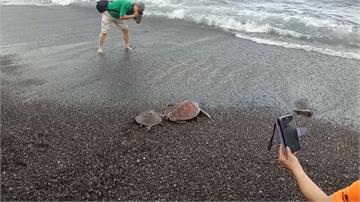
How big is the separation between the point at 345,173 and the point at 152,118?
2232 mm

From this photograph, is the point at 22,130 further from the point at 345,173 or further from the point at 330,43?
the point at 330,43

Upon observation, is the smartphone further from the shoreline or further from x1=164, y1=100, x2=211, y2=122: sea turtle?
x1=164, y1=100, x2=211, y2=122: sea turtle

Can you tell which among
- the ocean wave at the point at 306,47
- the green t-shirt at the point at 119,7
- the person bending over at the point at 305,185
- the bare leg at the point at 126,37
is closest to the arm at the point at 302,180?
the person bending over at the point at 305,185

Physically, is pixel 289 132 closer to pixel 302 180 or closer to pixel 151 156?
pixel 302 180

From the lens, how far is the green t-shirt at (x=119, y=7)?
7.39 m

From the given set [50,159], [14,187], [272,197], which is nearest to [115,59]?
[50,159]

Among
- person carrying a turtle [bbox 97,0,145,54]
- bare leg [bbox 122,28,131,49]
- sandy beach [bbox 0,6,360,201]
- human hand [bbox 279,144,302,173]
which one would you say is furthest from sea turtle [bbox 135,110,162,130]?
bare leg [bbox 122,28,131,49]

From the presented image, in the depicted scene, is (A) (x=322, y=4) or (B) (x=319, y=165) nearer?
(B) (x=319, y=165)

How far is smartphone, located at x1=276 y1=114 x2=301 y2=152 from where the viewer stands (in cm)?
225

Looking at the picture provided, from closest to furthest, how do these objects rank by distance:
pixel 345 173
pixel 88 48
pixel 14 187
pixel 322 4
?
pixel 14 187, pixel 345 173, pixel 88 48, pixel 322 4

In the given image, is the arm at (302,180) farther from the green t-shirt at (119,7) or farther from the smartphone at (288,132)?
the green t-shirt at (119,7)

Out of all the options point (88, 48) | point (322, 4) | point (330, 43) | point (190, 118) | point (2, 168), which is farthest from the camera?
point (322, 4)

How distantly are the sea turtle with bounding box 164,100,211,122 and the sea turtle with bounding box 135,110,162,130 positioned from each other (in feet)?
0.49

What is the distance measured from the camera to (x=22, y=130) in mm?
4594
